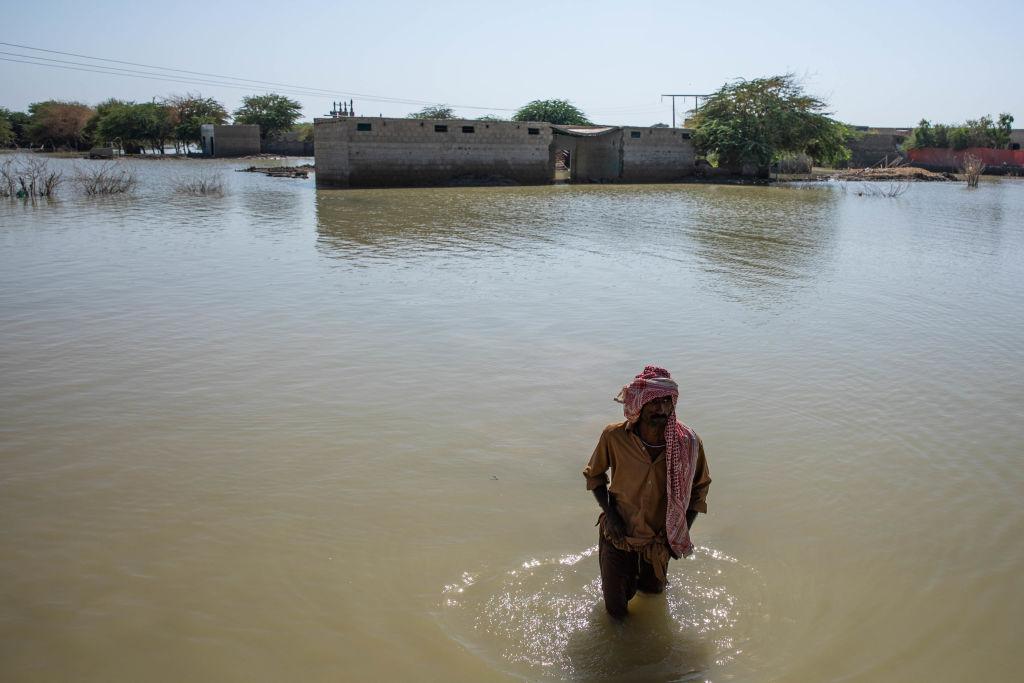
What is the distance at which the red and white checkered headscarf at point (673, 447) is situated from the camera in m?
2.99

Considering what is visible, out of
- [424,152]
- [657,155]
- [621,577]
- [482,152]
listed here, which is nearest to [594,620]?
[621,577]

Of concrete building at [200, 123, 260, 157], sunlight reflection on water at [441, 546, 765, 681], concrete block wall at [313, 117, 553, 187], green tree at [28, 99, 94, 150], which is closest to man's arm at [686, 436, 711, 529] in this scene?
sunlight reflection on water at [441, 546, 765, 681]

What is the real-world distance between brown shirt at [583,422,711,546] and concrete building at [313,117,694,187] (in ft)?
94.2

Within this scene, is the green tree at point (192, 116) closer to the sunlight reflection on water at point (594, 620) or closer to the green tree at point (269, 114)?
the green tree at point (269, 114)

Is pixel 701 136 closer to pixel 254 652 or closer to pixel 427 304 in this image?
pixel 427 304

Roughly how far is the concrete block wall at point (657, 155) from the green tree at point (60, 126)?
55.6 meters

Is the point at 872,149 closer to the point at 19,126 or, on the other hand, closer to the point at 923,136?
the point at 923,136

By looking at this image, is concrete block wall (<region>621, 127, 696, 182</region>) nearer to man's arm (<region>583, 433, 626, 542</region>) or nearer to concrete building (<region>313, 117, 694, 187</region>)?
concrete building (<region>313, 117, 694, 187</region>)

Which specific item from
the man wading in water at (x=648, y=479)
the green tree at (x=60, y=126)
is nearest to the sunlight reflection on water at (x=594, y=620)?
the man wading in water at (x=648, y=479)

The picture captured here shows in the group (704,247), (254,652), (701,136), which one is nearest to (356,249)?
(704,247)

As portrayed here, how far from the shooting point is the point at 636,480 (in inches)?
125

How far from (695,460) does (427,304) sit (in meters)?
7.17

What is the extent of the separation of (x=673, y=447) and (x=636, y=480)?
218 millimetres

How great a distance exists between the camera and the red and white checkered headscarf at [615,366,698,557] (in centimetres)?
299
